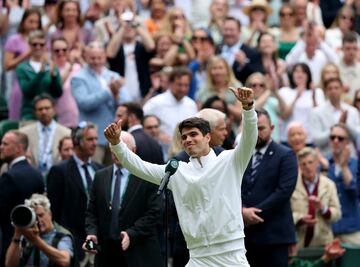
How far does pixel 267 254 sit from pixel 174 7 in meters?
8.29

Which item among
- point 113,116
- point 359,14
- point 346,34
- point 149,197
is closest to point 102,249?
point 149,197

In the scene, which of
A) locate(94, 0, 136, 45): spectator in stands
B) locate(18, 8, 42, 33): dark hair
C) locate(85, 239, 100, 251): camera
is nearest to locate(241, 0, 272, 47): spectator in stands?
locate(94, 0, 136, 45): spectator in stands

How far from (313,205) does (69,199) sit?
277cm

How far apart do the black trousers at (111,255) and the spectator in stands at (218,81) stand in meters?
5.15

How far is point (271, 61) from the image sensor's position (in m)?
19.5

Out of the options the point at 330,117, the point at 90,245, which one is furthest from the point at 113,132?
the point at 330,117

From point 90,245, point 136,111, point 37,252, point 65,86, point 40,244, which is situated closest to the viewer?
point 90,245

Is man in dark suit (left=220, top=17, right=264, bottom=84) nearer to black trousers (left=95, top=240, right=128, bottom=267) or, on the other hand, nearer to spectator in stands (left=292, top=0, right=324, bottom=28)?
spectator in stands (left=292, top=0, right=324, bottom=28)

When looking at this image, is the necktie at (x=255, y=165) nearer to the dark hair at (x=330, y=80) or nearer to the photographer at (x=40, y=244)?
the photographer at (x=40, y=244)

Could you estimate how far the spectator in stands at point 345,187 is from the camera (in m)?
16.0

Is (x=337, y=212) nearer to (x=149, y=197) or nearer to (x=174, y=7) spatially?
(x=149, y=197)

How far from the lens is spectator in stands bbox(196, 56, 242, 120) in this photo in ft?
59.3

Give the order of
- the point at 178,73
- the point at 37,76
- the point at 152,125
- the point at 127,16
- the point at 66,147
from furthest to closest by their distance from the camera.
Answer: the point at 127,16, the point at 178,73, the point at 37,76, the point at 152,125, the point at 66,147

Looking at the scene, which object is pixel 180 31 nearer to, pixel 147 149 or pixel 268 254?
pixel 147 149
